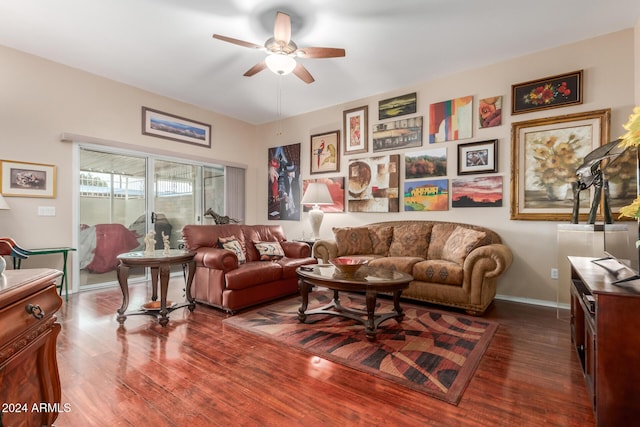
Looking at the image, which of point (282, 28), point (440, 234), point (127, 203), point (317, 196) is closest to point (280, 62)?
point (282, 28)

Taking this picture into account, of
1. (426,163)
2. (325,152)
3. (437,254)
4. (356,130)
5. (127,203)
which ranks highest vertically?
(356,130)

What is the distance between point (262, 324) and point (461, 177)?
3115 millimetres

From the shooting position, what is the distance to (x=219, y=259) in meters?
3.20

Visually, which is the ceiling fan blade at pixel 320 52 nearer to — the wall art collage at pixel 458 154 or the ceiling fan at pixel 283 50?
the ceiling fan at pixel 283 50

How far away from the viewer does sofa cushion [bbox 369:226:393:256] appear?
14.6 ft

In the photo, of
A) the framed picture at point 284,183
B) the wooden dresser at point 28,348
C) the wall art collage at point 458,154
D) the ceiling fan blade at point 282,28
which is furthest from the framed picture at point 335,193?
the wooden dresser at point 28,348

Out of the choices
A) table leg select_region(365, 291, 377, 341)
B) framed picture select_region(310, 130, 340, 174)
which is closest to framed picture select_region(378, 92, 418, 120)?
framed picture select_region(310, 130, 340, 174)

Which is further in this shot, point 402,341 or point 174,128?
point 174,128

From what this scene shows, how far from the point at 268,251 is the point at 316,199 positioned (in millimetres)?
1306

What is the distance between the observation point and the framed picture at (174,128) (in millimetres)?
4824

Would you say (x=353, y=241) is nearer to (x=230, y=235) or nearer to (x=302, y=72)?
(x=230, y=235)

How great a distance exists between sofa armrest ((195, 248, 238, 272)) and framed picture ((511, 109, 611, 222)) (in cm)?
332

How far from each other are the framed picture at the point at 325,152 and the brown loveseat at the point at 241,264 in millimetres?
1688

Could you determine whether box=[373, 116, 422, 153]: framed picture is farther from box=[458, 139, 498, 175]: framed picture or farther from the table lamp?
the table lamp
